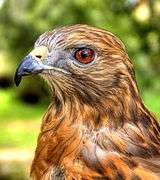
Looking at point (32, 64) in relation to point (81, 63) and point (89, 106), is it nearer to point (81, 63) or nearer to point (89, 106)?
point (81, 63)

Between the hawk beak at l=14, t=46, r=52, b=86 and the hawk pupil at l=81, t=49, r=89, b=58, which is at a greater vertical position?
the hawk pupil at l=81, t=49, r=89, b=58

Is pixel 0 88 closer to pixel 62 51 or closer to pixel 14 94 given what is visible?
pixel 14 94

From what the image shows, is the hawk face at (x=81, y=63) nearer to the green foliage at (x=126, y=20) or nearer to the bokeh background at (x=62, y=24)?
the bokeh background at (x=62, y=24)

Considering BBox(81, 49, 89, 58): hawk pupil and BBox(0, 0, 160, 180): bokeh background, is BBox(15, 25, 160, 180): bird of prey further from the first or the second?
BBox(0, 0, 160, 180): bokeh background

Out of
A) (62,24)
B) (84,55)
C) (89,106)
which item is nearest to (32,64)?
(84,55)

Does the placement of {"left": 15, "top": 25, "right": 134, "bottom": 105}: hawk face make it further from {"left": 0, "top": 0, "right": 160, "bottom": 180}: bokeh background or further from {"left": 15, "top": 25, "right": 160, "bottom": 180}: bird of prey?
{"left": 0, "top": 0, "right": 160, "bottom": 180}: bokeh background

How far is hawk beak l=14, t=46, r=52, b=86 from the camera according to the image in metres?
5.13

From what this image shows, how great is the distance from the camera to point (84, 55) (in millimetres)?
Answer: 5215

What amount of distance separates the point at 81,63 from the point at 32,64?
0.36 metres

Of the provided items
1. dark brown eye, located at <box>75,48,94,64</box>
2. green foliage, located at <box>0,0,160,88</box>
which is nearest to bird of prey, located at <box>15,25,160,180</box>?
dark brown eye, located at <box>75,48,94,64</box>

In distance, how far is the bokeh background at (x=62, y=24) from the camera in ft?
34.2

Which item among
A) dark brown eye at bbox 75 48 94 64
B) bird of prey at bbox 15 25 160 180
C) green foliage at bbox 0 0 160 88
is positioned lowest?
bird of prey at bbox 15 25 160 180

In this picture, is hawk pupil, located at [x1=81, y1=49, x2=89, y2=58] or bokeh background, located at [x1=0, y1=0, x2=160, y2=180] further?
bokeh background, located at [x1=0, y1=0, x2=160, y2=180]

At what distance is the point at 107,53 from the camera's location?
5246mm
